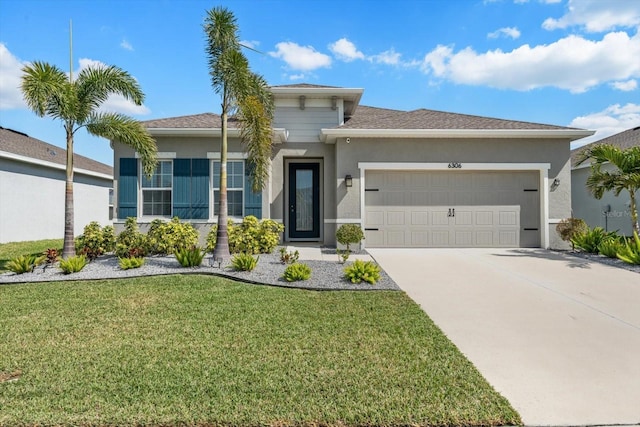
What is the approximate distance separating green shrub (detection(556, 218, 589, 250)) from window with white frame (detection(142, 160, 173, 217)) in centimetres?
1198

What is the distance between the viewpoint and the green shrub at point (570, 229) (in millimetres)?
9859

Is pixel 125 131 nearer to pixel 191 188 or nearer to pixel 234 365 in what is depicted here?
pixel 191 188

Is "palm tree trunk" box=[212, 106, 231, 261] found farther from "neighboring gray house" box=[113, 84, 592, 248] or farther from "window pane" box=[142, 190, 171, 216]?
"window pane" box=[142, 190, 171, 216]

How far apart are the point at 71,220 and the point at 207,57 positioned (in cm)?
489

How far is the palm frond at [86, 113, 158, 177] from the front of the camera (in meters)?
8.37

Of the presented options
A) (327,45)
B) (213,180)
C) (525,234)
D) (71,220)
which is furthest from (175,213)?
(525,234)

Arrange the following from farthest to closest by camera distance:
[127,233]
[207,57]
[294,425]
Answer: [127,233]
[207,57]
[294,425]

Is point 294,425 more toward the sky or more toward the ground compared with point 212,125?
more toward the ground

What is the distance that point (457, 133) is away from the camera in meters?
10.4

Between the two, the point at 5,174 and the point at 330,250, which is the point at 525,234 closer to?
the point at 330,250

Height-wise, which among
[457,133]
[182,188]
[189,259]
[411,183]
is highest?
[457,133]

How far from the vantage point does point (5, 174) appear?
1324 cm

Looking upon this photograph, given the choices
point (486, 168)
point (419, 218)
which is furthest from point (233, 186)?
point (486, 168)

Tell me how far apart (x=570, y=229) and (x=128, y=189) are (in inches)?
526
